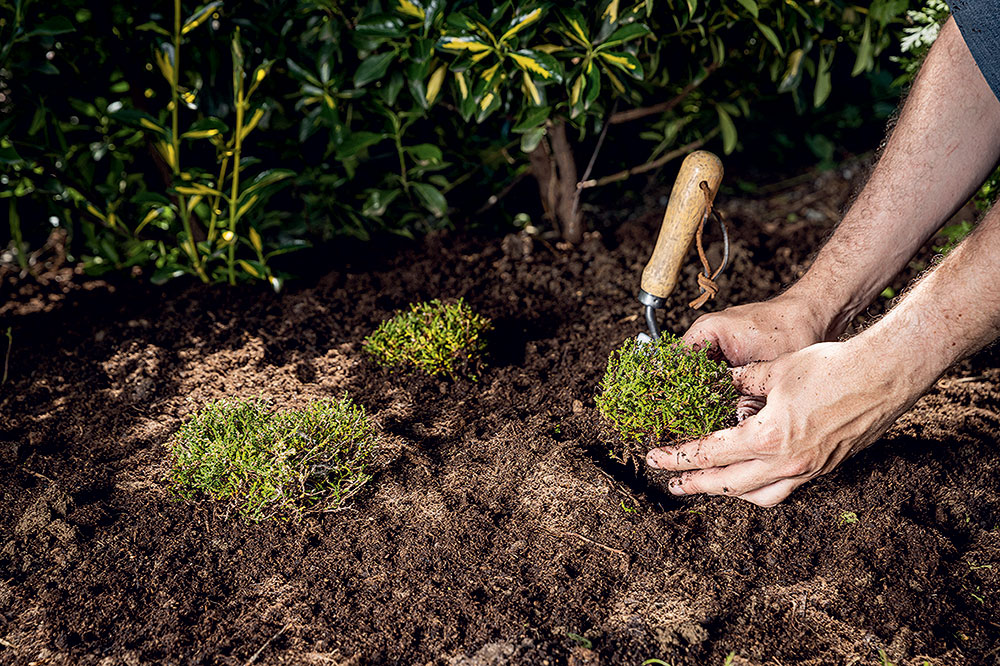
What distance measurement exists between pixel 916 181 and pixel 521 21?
1365mm

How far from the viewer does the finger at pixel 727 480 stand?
6.19ft

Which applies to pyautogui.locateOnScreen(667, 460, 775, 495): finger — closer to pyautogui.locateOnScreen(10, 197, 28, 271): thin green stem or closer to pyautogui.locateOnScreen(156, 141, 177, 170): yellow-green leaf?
pyautogui.locateOnScreen(156, 141, 177, 170): yellow-green leaf

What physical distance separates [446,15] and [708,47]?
130 cm

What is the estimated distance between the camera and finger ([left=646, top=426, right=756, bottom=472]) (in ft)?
6.15

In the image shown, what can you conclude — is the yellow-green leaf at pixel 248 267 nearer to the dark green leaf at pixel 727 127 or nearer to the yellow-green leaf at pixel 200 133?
the yellow-green leaf at pixel 200 133

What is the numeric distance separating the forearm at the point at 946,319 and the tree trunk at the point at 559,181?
5.84 feet

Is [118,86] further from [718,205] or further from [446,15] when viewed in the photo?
[718,205]

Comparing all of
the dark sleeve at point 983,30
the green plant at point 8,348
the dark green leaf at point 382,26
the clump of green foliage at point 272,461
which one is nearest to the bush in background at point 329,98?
the dark green leaf at point 382,26

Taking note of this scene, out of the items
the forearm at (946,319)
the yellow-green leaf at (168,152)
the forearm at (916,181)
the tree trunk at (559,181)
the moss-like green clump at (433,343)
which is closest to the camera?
the forearm at (946,319)

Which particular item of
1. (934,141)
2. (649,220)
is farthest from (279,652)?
(649,220)

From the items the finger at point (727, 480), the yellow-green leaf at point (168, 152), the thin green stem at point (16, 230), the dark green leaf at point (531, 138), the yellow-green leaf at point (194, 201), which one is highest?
the dark green leaf at point (531, 138)

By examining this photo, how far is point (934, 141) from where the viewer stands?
226 centimetres

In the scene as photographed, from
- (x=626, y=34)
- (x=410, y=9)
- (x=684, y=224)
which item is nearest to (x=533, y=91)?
(x=626, y=34)

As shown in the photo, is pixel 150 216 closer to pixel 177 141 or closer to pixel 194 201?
pixel 194 201
